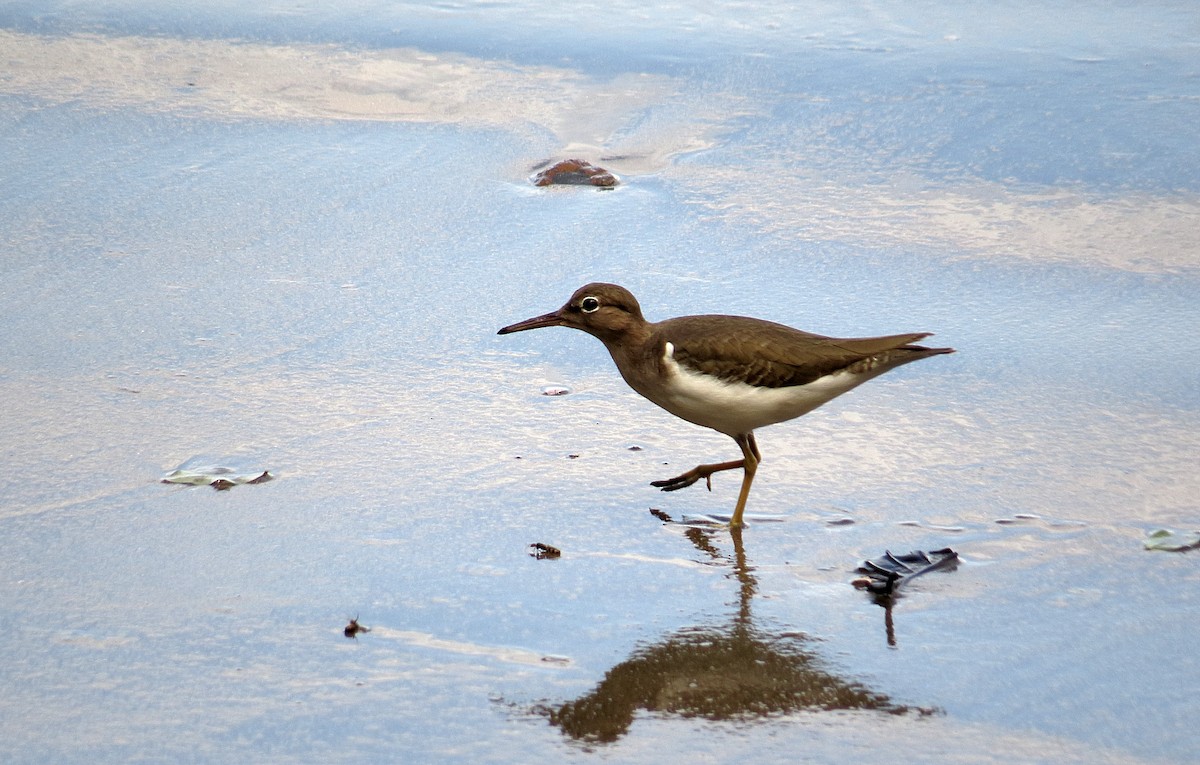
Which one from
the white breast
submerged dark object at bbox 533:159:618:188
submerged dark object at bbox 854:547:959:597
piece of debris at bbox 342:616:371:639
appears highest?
submerged dark object at bbox 533:159:618:188

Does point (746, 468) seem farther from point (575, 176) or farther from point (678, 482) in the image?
point (575, 176)

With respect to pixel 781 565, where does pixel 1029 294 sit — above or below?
above

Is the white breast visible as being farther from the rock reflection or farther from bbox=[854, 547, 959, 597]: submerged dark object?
the rock reflection

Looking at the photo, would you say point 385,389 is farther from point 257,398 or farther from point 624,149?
point 624,149

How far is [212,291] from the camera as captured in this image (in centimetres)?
543

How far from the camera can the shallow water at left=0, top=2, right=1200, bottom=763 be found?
302cm

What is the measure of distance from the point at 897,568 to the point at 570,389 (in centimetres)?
158

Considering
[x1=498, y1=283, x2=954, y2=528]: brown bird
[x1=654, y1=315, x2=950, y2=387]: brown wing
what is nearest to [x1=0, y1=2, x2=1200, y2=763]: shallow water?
[x1=498, y1=283, x2=954, y2=528]: brown bird

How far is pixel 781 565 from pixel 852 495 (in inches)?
18.5

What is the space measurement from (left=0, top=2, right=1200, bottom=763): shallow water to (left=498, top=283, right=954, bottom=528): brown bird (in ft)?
0.69

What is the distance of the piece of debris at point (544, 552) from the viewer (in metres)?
3.65

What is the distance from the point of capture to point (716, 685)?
3082 mm

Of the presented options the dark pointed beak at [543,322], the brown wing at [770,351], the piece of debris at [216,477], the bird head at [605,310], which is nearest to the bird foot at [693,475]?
the brown wing at [770,351]

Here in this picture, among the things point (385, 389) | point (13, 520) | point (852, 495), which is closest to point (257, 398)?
point (385, 389)
